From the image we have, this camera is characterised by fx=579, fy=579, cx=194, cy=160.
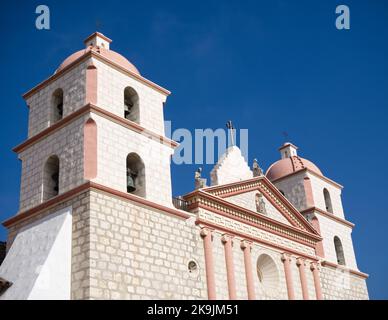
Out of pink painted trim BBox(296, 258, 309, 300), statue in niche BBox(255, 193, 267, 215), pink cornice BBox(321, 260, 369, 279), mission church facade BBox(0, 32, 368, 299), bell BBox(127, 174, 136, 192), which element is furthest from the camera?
pink cornice BBox(321, 260, 369, 279)

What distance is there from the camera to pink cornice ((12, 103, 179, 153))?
623 inches

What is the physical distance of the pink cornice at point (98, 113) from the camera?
52.0 ft

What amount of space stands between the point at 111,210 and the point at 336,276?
472 inches

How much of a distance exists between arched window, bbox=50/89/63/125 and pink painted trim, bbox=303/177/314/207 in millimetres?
11781

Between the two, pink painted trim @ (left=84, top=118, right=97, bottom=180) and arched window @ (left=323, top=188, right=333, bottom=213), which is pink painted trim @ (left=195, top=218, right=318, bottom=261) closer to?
pink painted trim @ (left=84, top=118, right=97, bottom=180)

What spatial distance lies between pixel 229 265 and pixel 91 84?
681 centimetres

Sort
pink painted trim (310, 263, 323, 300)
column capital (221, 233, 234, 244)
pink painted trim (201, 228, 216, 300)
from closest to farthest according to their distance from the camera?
pink painted trim (201, 228, 216, 300) < column capital (221, 233, 234, 244) < pink painted trim (310, 263, 323, 300)

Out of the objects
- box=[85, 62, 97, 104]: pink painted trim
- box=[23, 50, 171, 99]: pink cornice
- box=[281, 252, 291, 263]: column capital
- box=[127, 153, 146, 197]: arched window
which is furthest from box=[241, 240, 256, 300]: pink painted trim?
box=[85, 62, 97, 104]: pink painted trim

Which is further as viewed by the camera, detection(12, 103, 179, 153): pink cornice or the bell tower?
the bell tower

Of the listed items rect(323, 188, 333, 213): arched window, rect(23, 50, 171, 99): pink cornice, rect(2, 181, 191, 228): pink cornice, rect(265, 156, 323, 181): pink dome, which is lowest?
rect(2, 181, 191, 228): pink cornice

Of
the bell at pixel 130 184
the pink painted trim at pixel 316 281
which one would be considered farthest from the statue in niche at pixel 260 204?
the bell at pixel 130 184

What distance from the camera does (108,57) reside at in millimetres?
17578
